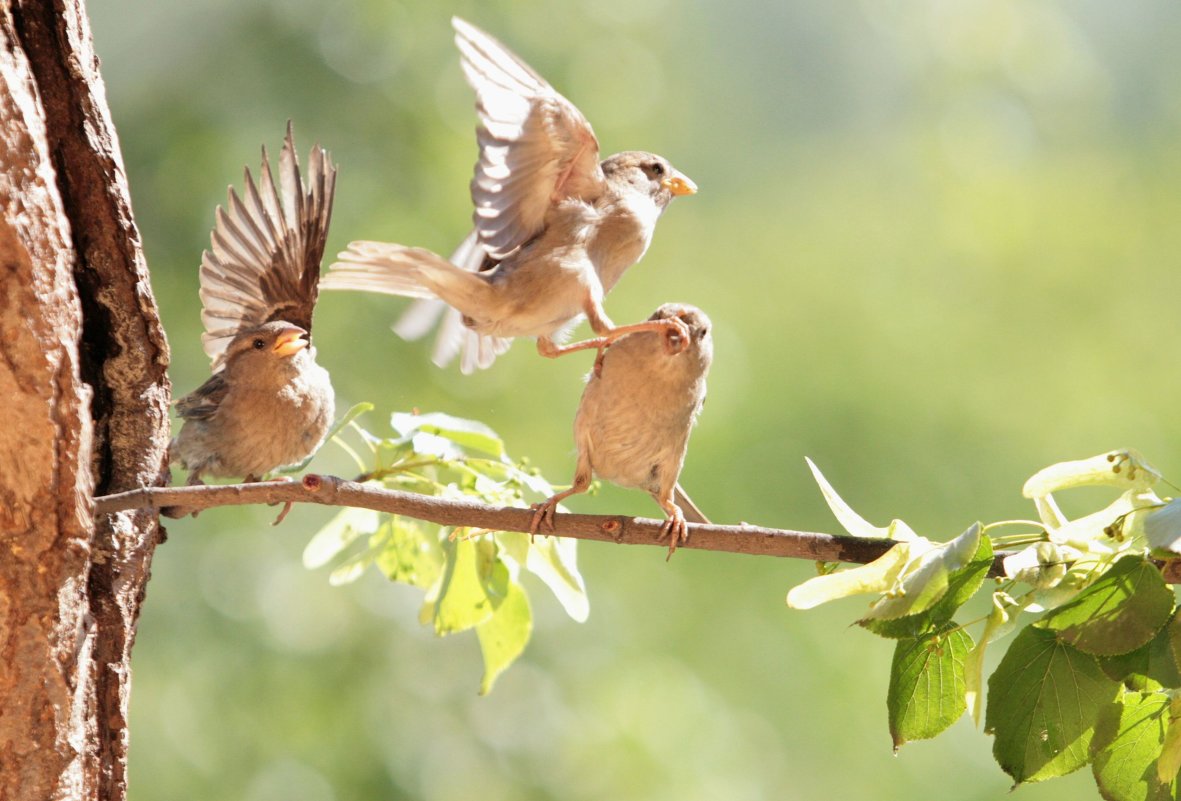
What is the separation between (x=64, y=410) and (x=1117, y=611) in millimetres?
1044

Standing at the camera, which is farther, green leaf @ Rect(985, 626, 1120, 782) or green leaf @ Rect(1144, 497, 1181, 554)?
green leaf @ Rect(985, 626, 1120, 782)

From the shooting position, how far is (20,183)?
1.24m

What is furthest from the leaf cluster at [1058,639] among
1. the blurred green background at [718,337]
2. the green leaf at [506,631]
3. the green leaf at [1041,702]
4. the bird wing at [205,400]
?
the blurred green background at [718,337]

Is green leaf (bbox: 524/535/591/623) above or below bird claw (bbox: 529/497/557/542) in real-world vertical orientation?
below

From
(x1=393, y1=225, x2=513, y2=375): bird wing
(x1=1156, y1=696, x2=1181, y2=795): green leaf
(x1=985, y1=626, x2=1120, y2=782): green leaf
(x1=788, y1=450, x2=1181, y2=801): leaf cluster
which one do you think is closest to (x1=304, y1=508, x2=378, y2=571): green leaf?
(x1=393, y1=225, x2=513, y2=375): bird wing

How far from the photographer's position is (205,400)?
2115mm

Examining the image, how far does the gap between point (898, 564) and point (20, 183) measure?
37.5 inches

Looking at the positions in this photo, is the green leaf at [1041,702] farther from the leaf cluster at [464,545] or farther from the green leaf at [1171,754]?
the leaf cluster at [464,545]

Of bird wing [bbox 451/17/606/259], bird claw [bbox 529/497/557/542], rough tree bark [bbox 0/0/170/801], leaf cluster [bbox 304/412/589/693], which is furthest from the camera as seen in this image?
leaf cluster [bbox 304/412/589/693]

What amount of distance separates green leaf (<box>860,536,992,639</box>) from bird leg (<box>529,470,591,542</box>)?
40 cm

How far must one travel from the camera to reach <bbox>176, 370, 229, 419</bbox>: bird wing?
2.10m

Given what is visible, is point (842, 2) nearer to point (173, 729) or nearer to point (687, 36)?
point (687, 36)

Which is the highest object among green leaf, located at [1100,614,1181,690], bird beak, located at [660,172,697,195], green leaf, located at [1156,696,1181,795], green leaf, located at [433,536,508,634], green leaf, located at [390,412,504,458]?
bird beak, located at [660,172,697,195]

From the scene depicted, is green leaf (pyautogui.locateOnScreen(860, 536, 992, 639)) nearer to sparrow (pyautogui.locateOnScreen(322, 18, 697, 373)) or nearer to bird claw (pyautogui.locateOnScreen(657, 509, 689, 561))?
bird claw (pyautogui.locateOnScreen(657, 509, 689, 561))
